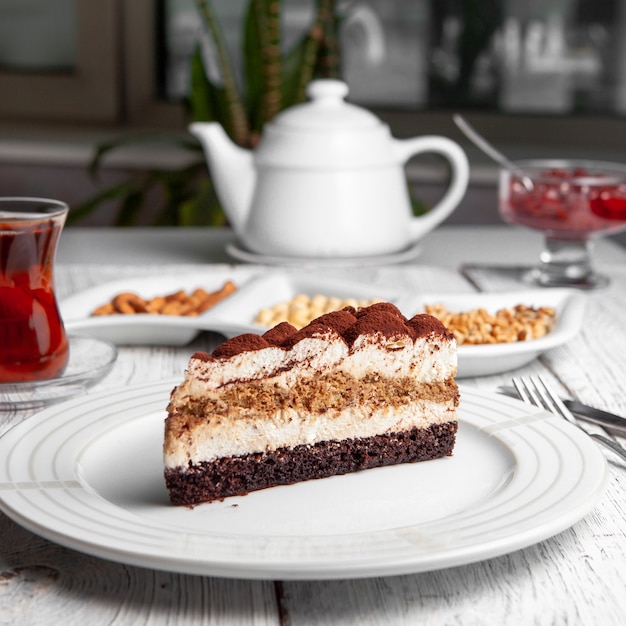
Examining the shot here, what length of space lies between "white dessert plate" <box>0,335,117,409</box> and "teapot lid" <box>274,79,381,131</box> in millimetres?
648

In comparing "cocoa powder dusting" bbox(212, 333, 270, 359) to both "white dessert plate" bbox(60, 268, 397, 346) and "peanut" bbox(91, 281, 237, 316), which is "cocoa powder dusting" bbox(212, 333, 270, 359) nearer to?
"white dessert plate" bbox(60, 268, 397, 346)

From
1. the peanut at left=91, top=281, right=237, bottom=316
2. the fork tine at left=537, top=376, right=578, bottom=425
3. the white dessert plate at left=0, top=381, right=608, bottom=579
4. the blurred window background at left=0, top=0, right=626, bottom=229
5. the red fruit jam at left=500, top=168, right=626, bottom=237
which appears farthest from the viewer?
the blurred window background at left=0, top=0, right=626, bottom=229

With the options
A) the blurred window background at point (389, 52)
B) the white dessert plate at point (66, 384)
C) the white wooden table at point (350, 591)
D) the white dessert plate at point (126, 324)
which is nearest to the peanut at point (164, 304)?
the white dessert plate at point (126, 324)

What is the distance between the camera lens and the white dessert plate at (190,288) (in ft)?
3.66

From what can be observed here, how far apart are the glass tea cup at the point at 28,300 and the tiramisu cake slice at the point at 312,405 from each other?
0.94 feet

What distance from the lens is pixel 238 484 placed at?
0.74 meters

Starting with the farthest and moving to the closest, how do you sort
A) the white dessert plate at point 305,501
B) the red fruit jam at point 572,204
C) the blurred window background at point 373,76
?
the blurred window background at point 373,76 < the red fruit jam at point 572,204 < the white dessert plate at point 305,501

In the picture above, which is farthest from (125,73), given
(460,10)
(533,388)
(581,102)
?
(533,388)

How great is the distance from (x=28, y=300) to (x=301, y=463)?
0.35 m

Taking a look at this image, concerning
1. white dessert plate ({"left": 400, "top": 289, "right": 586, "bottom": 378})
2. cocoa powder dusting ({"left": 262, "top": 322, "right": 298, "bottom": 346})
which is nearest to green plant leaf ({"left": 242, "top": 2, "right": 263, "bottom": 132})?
white dessert plate ({"left": 400, "top": 289, "right": 586, "bottom": 378})

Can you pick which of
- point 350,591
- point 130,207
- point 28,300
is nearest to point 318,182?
point 28,300

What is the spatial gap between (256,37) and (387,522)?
2021 mm

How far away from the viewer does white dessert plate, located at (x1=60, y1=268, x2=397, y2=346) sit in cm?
111

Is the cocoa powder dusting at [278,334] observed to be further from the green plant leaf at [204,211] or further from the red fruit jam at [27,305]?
the green plant leaf at [204,211]
